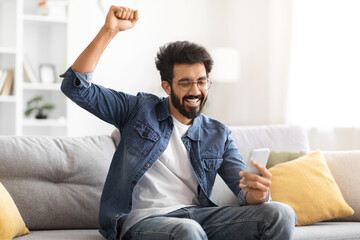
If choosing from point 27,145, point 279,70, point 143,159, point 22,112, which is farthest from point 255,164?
point 22,112

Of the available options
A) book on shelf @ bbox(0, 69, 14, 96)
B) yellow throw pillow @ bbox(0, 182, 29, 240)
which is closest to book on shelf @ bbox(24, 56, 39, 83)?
book on shelf @ bbox(0, 69, 14, 96)

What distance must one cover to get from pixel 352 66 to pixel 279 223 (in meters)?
2.33

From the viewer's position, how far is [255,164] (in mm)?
1634

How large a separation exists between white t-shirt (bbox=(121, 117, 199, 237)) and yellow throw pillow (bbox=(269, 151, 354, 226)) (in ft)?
1.89

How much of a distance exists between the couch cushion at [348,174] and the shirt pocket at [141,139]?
1.08 meters

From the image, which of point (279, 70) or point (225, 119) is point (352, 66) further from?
point (225, 119)

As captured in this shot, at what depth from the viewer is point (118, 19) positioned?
180 centimetres

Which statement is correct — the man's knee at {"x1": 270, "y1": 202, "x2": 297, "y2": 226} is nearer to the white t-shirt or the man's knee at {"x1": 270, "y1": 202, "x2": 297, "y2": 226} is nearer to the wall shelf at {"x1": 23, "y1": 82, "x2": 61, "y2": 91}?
the white t-shirt

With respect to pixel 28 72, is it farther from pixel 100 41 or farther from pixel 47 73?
pixel 100 41

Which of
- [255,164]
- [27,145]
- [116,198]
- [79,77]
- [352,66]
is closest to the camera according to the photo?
[255,164]

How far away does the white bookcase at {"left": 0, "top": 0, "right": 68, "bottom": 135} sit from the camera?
14.0 ft

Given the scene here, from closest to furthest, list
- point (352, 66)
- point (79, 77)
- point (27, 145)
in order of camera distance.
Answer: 1. point (79, 77)
2. point (27, 145)
3. point (352, 66)

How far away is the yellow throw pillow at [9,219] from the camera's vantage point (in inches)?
74.6

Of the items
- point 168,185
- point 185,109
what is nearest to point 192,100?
point 185,109
